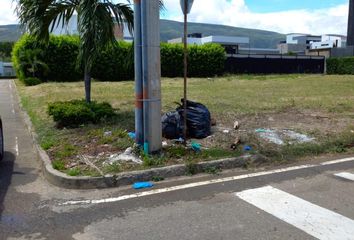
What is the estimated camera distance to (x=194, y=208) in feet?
16.4

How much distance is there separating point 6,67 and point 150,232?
225 ft

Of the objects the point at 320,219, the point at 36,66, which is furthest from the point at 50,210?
the point at 36,66

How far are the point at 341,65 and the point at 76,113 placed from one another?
115 ft

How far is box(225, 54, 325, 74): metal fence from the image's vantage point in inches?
1416

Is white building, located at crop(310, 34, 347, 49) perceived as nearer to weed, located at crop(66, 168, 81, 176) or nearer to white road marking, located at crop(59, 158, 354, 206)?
white road marking, located at crop(59, 158, 354, 206)

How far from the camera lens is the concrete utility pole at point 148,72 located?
6.63 meters

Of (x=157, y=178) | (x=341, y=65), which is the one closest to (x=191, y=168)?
(x=157, y=178)

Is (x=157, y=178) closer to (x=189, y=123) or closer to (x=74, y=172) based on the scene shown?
(x=74, y=172)

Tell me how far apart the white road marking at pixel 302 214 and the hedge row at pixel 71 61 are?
59.6ft

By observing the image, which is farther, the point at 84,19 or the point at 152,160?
the point at 84,19

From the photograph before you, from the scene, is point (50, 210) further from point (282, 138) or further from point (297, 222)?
point (282, 138)

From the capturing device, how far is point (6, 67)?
6681 cm

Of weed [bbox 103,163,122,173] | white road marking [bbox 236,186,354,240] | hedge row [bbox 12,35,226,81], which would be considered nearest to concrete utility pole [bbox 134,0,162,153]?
weed [bbox 103,163,122,173]

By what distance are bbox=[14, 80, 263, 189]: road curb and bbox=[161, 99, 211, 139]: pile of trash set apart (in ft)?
4.51
